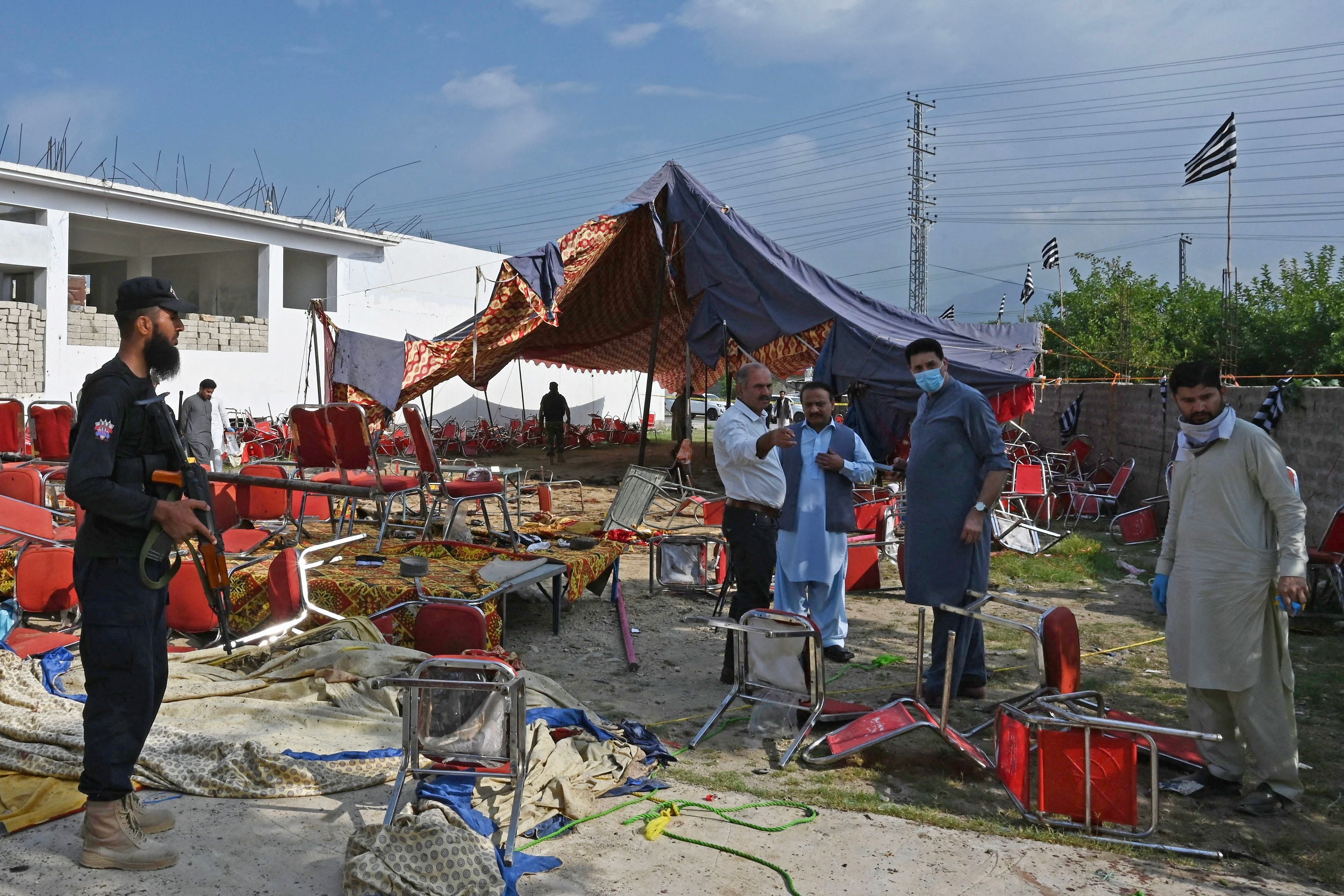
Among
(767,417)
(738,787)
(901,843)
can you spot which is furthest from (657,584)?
(901,843)

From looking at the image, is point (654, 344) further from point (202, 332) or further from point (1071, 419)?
point (202, 332)

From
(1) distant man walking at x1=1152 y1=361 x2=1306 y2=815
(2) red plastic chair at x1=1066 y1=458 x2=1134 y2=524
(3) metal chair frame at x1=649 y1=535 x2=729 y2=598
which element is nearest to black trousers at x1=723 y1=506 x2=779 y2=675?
(1) distant man walking at x1=1152 y1=361 x2=1306 y2=815

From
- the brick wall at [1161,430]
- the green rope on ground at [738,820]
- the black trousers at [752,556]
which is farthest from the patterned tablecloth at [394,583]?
the brick wall at [1161,430]

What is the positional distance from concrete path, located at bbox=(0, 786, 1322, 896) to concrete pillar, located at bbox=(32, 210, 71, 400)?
17.2 meters

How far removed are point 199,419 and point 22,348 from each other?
9.46 metres

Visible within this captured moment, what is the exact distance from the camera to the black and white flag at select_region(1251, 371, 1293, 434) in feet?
28.6

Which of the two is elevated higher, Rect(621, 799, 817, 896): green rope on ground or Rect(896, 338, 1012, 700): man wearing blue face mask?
Rect(896, 338, 1012, 700): man wearing blue face mask

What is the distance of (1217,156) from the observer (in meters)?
14.9

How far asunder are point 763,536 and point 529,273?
670 centimetres

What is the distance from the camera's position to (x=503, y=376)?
1009 inches

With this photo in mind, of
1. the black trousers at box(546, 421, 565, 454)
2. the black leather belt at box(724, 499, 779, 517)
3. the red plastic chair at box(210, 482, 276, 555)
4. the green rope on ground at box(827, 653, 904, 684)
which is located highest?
the black trousers at box(546, 421, 565, 454)

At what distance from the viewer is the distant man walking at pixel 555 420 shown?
691 inches

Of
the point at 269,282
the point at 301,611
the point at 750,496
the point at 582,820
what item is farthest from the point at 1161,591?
the point at 269,282

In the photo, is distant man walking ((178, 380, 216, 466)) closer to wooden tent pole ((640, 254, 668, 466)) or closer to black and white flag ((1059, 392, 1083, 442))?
wooden tent pole ((640, 254, 668, 466))
